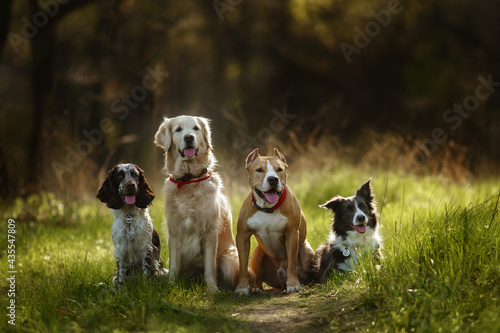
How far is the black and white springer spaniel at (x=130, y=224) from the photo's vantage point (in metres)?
5.50

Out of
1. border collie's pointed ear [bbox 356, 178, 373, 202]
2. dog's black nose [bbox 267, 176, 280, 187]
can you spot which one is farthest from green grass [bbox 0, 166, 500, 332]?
dog's black nose [bbox 267, 176, 280, 187]

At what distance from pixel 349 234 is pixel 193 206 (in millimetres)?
1684

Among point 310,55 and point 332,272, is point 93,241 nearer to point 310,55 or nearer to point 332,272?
point 332,272

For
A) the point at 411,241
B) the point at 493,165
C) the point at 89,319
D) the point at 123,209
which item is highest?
the point at 493,165

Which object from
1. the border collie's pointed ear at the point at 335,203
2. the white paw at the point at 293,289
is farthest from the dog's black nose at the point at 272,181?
the white paw at the point at 293,289

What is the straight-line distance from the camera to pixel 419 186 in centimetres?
995

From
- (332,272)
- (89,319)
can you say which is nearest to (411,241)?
(332,272)

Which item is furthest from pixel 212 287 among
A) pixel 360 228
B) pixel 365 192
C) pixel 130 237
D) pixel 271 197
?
pixel 365 192

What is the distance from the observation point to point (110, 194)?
5609 millimetres

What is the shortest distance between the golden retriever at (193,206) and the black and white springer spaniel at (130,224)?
260 millimetres

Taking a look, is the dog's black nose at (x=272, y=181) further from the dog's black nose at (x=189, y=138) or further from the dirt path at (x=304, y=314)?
the dirt path at (x=304, y=314)

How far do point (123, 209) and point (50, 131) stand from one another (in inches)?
187

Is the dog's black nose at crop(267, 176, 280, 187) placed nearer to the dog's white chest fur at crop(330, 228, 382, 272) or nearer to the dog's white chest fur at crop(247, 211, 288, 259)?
the dog's white chest fur at crop(247, 211, 288, 259)

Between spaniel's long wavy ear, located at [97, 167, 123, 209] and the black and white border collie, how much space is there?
225cm
